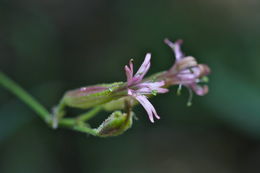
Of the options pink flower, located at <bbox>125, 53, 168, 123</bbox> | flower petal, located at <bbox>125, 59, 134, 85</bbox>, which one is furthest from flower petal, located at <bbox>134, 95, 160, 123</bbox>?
flower petal, located at <bbox>125, 59, 134, 85</bbox>

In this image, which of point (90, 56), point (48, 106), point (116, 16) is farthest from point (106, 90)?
point (116, 16)

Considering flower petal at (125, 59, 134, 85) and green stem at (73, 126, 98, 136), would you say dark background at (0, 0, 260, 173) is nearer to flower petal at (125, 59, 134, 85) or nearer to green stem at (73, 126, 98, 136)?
green stem at (73, 126, 98, 136)

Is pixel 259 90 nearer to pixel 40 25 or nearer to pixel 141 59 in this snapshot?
pixel 141 59

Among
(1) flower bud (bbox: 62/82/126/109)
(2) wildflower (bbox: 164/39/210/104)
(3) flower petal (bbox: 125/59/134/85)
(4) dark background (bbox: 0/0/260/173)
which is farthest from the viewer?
(4) dark background (bbox: 0/0/260/173)

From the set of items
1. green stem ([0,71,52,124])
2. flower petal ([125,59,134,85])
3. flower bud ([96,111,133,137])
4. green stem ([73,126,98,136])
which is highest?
green stem ([0,71,52,124])

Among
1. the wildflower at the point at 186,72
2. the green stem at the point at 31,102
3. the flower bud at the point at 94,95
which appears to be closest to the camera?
the flower bud at the point at 94,95

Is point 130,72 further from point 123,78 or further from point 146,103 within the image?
point 123,78

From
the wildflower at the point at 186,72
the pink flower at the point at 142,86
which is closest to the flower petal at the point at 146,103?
the pink flower at the point at 142,86

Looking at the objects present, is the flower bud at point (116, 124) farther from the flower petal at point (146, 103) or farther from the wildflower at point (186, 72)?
the wildflower at point (186, 72)
